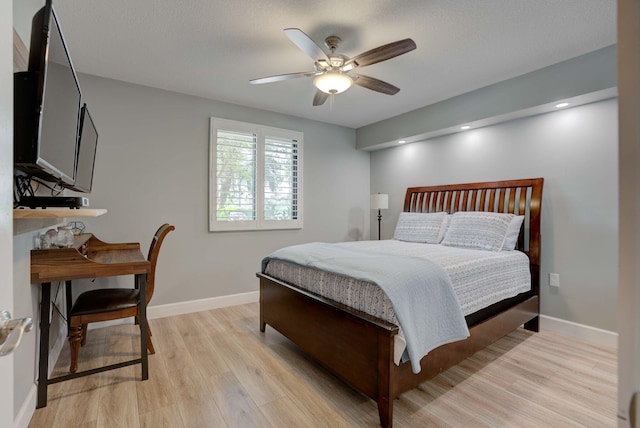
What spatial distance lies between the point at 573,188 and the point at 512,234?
69 cm

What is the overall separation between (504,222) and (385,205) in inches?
66.0

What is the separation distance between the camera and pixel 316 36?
2.33 meters

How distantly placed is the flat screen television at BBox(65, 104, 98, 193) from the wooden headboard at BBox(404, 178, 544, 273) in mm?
3641

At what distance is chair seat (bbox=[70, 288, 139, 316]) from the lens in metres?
2.04

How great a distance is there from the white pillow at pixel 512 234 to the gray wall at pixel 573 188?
11.5 inches

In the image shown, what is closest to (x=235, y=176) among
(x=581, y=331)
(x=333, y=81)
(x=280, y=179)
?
(x=280, y=179)

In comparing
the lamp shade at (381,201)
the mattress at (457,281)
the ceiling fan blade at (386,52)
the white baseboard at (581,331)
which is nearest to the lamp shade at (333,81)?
the ceiling fan blade at (386,52)

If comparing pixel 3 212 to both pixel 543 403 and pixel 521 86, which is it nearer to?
pixel 543 403

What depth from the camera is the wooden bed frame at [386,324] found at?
1.69 meters

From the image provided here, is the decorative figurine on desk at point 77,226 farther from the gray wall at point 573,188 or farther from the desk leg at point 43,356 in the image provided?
the gray wall at point 573,188

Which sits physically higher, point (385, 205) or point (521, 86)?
point (521, 86)

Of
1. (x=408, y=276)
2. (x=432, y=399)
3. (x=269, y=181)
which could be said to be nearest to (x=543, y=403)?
(x=432, y=399)

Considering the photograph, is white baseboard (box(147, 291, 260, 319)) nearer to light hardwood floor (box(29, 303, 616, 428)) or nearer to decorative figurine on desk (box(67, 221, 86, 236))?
light hardwood floor (box(29, 303, 616, 428))

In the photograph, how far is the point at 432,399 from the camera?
6.31ft
